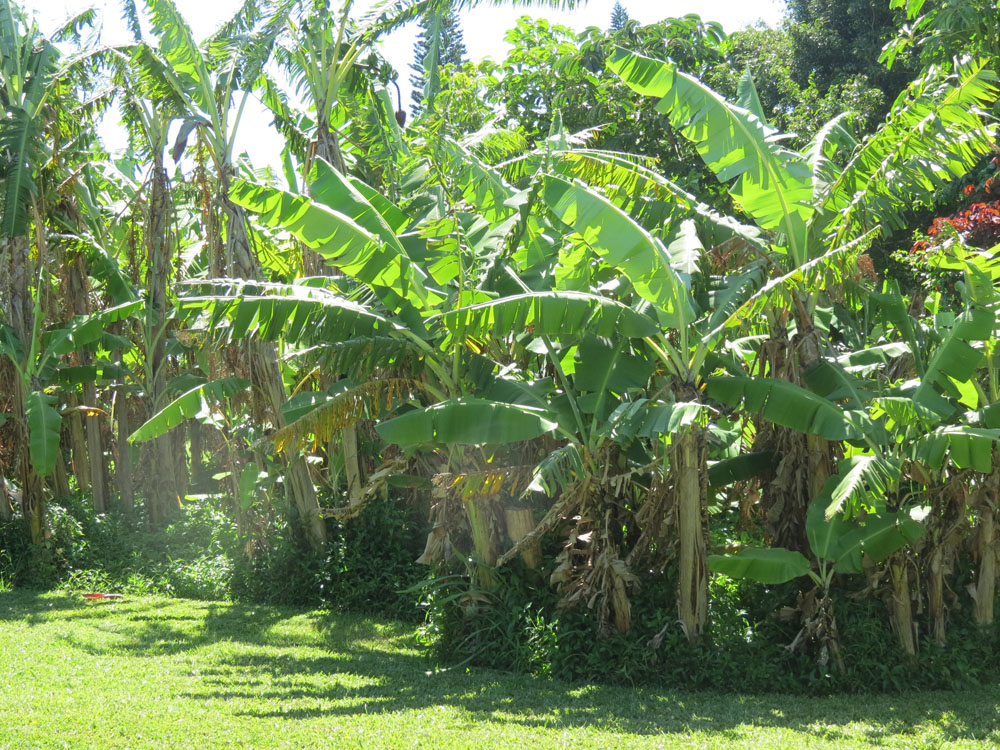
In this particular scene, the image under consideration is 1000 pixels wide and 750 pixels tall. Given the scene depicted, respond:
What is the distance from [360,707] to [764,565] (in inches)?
122

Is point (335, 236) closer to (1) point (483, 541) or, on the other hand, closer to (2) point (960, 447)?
(1) point (483, 541)

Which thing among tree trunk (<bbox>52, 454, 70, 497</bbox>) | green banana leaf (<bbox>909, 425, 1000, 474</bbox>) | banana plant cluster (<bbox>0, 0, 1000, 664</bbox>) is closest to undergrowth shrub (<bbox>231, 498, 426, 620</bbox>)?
banana plant cluster (<bbox>0, 0, 1000, 664</bbox>)

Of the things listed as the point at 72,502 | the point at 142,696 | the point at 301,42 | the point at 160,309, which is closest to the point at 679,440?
the point at 142,696

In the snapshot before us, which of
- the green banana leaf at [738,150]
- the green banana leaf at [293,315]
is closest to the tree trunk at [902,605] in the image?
the green banana leaf at [738,150]

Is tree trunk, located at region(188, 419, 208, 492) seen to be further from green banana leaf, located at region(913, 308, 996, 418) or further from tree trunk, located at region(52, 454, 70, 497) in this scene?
green banana leaf, located at region(913, 308, 996, 418)

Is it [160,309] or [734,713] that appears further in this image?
[160,309]

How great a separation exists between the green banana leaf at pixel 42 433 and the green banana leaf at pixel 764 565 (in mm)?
8380

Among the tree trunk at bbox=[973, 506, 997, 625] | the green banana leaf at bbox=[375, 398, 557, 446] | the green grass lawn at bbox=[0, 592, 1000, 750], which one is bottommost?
the green grass lawn at bbox=[0, 592, 1000, 750]

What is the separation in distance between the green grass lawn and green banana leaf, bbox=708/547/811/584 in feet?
2.88

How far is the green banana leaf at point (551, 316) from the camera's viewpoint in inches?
270

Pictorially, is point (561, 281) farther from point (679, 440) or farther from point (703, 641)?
point (703, 641)

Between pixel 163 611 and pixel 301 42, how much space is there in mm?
6481

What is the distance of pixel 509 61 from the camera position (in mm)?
14398

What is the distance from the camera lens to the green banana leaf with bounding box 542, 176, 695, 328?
6.77 metres
